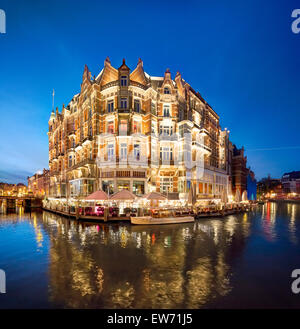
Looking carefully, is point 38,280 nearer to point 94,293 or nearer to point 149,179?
point 94,293

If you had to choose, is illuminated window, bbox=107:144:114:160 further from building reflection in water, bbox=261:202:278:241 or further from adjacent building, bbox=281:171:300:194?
adjacent building, bbox=281:171:300:194

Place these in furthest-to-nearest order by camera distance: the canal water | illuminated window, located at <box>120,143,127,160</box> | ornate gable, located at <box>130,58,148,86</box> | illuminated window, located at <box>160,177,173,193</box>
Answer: illuminated window, located at <box>160,177,173,193</box> → ornate gable, located at <box>130,58,148,86</box> → illuminated window, located at <box>120,143,127,160</box> → the canal water

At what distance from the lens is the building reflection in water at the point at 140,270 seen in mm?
6395

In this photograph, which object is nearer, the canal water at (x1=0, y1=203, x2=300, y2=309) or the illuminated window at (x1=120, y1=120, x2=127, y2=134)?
the canal water at (x1=0, y1=203, x2=300, y2=309)

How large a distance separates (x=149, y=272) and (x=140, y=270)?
501 mm

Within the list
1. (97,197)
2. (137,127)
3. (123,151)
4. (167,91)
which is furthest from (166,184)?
(167,91)

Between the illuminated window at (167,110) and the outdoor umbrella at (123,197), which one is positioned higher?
the illuminated window at (167,110)

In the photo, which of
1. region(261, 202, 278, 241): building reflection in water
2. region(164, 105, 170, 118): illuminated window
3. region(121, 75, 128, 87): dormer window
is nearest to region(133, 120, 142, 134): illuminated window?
region(164, 105, 170, 118): illuminated window

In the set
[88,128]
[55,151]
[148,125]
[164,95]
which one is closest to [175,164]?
[148,125]

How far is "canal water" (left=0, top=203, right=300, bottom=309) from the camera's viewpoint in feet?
20.9

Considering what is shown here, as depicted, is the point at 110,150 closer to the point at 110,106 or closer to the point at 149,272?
Answer: the point at 110,106

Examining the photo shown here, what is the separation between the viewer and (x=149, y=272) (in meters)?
8.52

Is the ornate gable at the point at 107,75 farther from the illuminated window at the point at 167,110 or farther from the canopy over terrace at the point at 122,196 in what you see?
the canopy over terrace at the point at 122,196

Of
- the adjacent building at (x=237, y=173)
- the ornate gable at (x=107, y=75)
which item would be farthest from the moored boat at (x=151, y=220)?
the adjacent building at (x=237, y=173)
